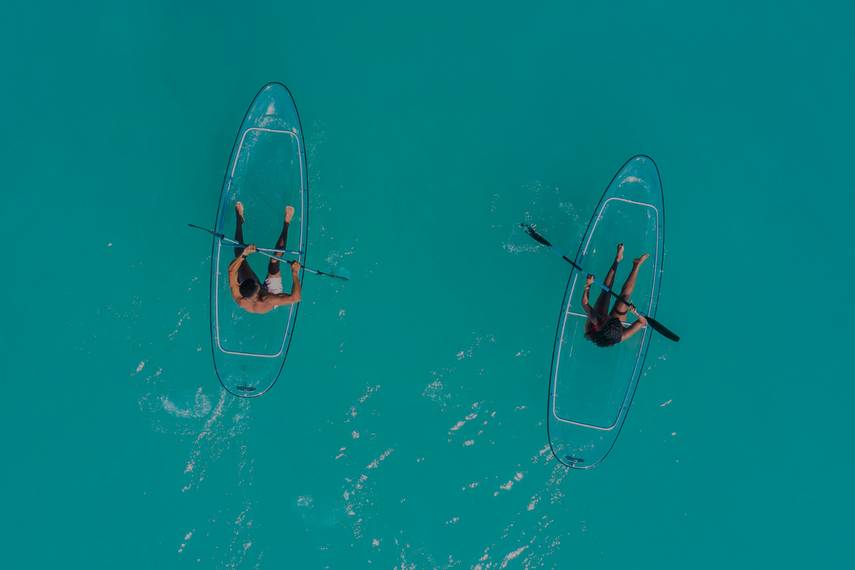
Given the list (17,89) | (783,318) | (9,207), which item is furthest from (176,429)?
(783,318)

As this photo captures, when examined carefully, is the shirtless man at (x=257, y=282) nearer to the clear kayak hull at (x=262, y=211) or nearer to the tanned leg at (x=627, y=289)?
the clear kayak hull at (x=262, y=211)

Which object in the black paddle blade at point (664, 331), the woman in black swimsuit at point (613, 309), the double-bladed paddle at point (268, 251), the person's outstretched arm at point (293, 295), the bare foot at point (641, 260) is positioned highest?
the double-bladed paddle at point (268, 251)

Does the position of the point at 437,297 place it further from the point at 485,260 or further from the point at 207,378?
the point at 207,378

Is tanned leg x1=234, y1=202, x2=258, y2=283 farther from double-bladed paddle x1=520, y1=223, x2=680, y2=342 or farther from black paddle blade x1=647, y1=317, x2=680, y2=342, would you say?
black paddle blade x1=647, y1=317, x2=680, y2=342

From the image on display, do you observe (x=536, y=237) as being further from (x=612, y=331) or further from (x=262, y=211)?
(x=262, y=211)

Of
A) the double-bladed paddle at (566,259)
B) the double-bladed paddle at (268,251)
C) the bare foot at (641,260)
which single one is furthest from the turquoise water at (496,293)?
the bare foot at (641,260)
